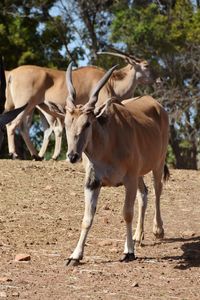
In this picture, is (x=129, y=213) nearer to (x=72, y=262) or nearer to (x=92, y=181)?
(x=92, y=181)

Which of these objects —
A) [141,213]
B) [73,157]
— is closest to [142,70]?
[141,213]

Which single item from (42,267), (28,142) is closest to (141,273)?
(42,267)

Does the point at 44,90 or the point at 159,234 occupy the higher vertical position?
the point at 44,90

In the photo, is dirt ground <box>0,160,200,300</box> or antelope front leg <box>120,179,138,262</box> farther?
antelope front leg <box>120,179,138,262</box>

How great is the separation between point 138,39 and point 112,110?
16.7m

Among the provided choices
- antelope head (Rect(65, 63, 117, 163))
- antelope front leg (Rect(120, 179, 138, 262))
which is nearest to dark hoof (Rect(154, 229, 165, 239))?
antelope front leg (Rect(120, 179, 138, 262))

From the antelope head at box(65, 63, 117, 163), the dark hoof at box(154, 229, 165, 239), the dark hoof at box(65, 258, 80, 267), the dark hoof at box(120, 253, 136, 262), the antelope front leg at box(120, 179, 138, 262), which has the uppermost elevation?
the antelope head at box(65, 63, 117, 163)

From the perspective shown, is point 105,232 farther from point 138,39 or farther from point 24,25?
point 24,25

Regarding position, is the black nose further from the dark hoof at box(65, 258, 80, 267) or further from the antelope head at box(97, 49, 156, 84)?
the antelope head at box(97, 49, 156, 84)

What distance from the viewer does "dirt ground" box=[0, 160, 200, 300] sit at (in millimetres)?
6098

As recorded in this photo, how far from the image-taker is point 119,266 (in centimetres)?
690

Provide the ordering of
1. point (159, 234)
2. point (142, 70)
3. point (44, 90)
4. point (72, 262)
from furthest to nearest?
point (142, 70) < point (44, 90) < point (159, 234) < point (72, 262)

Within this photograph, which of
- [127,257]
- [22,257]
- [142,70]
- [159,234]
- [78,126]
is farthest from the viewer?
[142,70]

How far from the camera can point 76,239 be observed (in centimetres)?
812
